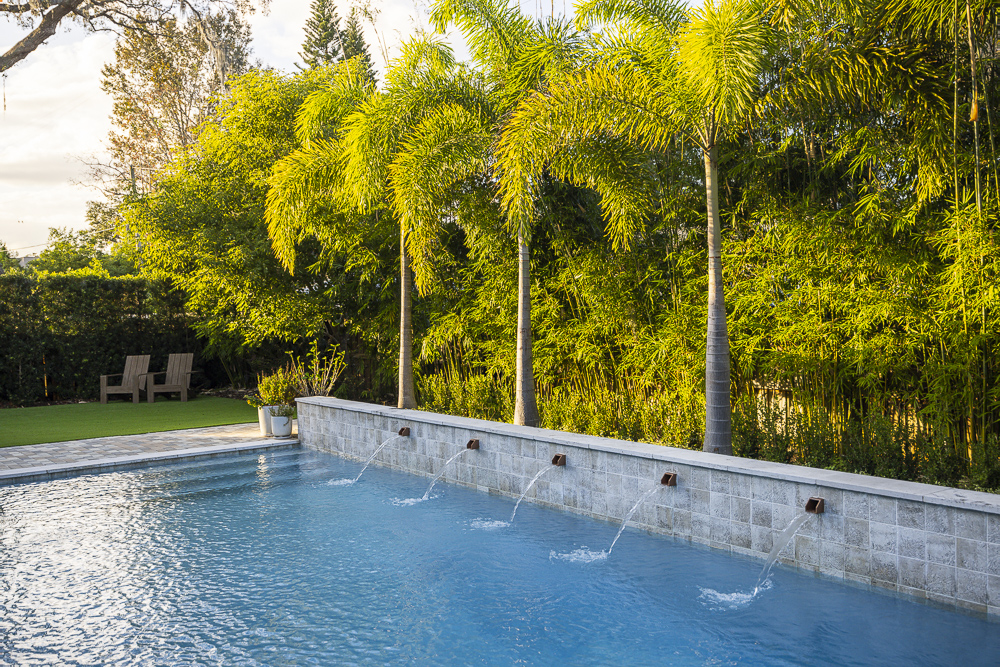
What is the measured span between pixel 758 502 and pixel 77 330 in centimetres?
Answer: 1176

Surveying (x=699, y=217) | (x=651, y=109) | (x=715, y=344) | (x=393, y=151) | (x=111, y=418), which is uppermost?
(x=393, y=151)

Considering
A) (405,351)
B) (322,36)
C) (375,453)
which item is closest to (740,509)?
(375,453)

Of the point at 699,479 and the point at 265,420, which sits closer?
the point at 699,479

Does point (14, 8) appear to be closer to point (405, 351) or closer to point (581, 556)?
point (405, 351)

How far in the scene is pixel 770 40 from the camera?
4535 millimetres

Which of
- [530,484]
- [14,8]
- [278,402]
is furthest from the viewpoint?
[14,8]

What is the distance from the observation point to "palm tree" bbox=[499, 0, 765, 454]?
4.43 metres

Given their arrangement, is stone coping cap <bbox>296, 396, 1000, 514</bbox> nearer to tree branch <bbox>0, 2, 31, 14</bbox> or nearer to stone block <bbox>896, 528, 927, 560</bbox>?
stone block <bbox>896, 528, 927, 560</bbox>

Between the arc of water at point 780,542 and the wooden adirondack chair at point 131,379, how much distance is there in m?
10.8

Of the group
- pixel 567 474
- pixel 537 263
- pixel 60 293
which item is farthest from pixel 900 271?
pixel 60 293

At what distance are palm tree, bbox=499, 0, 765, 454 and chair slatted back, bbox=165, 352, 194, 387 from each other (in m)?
8.65

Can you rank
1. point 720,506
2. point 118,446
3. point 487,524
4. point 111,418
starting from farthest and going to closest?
1. point 111,418
2. point 118,446
3. point 487,524
4. point 720,506

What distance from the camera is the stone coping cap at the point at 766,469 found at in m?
3.39

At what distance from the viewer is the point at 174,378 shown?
41.0ft
